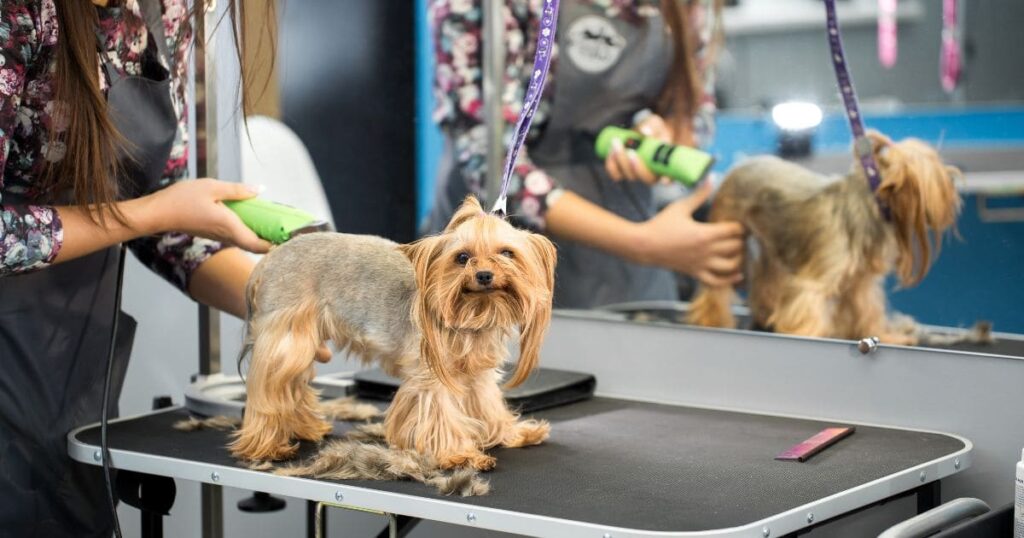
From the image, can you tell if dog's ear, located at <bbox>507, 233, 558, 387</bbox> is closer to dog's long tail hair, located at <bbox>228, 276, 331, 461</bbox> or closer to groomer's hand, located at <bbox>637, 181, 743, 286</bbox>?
dog's long tail hair, located at <bbox>228, 276, 331, 461</bbox>

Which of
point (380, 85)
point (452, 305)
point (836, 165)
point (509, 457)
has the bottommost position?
point (509, 457)

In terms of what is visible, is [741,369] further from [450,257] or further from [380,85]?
[380,85]

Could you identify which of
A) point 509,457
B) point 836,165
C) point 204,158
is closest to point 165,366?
point 204,158

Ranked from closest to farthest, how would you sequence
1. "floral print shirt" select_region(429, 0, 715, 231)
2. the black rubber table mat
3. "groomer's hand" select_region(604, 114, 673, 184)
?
the black rubber table mat
"groomer's hand" select_region(604, 114, 673, 184)
"floral print shirt" select_region(429, 0, 715, 231)

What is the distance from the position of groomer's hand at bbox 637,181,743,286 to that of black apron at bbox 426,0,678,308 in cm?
3

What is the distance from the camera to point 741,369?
2064 mm

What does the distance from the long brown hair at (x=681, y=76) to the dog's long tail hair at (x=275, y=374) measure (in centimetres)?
85

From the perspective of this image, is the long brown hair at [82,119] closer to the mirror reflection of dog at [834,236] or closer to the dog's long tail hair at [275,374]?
the dog's long tail hair at [275,374]

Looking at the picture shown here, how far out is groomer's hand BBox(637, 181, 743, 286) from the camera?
2.20m

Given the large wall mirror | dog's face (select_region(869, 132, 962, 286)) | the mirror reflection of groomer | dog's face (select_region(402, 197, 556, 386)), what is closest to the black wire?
dog's face (select_region(402, 197, 556, 386))

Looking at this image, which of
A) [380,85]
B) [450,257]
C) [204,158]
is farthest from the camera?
[380,85]

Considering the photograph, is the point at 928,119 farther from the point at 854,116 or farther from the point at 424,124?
the point at 424,124

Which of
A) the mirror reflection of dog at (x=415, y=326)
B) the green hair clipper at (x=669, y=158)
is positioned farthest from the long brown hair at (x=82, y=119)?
the green hair clipper at (x=669, y=158)

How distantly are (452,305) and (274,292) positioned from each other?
28 cm
